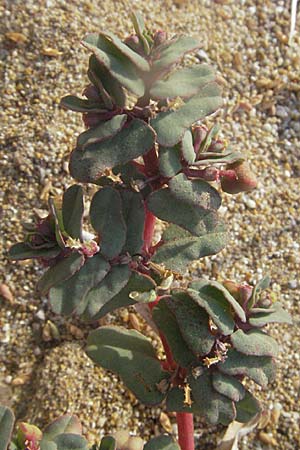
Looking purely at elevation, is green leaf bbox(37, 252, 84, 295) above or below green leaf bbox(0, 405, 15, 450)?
above

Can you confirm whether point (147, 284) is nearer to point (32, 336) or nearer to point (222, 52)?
point (32, 336)

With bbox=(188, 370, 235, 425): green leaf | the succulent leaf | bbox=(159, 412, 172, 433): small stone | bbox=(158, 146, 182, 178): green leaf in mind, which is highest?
bbox=(158, 146, 182, 178): green leaf

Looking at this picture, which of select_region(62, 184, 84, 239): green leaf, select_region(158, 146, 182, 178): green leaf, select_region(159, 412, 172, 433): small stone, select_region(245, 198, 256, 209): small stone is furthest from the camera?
select_region(245, 198, 256, 209): small stone

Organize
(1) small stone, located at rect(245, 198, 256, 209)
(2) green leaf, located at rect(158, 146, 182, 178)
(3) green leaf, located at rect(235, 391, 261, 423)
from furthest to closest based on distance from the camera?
(1) small stone, located at rect(245, 198, 256, 209) < (3) green leaf, located at rect(235, 391, 261, 423) < (2) green leaf, located at rect(158, 146, 182, 178)

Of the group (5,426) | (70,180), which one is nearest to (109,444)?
(5,426)

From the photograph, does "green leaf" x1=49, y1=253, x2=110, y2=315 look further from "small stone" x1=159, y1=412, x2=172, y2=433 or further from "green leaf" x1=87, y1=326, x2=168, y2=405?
"small stone" x1=159, y1=412, x2=172, y2=433

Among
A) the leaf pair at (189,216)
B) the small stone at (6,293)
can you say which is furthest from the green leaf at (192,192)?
the small stone at (6,293)

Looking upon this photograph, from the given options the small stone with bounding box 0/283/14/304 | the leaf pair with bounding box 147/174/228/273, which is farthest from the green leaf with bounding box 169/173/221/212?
the small stone with bounding box 0/283/14/304
